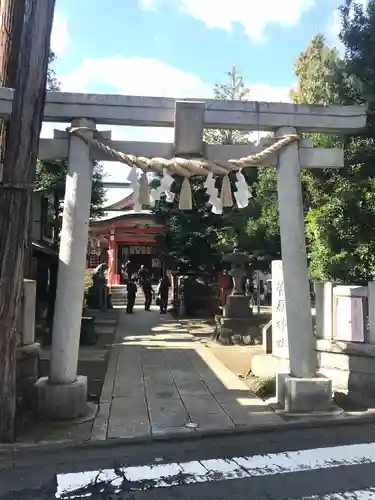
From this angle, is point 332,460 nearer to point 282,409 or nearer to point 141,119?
point 282,409

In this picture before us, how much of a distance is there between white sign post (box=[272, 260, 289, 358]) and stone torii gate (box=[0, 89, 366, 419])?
1916mm

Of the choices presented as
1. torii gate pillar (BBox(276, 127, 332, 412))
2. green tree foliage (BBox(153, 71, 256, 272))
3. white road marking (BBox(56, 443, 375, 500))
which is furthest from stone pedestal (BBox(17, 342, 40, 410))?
green tree foliage (BBox(153, 71, 256, 272))

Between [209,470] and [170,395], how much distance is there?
2959mm

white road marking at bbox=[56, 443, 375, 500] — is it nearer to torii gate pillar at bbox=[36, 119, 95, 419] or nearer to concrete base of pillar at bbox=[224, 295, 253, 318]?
torii gate pillar at bbox=[36, 119, 95, 419]

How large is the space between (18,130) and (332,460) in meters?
5.12

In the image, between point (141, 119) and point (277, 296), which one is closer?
point (141, 119)

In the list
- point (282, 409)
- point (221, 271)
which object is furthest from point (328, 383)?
point (221, 271)

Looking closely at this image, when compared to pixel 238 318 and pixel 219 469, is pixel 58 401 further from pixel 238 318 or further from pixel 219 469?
pixel 238 318

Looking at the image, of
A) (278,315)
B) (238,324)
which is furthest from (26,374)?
(238,324)

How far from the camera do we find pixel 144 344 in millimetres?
13359

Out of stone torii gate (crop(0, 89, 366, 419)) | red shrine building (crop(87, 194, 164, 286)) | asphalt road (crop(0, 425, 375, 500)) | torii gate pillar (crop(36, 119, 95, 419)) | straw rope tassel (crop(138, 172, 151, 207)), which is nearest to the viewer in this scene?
asphalt road (crop(0, 425, 375, 500))

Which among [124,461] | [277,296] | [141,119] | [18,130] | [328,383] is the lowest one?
[124,461]

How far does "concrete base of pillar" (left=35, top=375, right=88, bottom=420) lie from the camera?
6.14m

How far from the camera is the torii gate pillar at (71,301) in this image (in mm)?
6184
